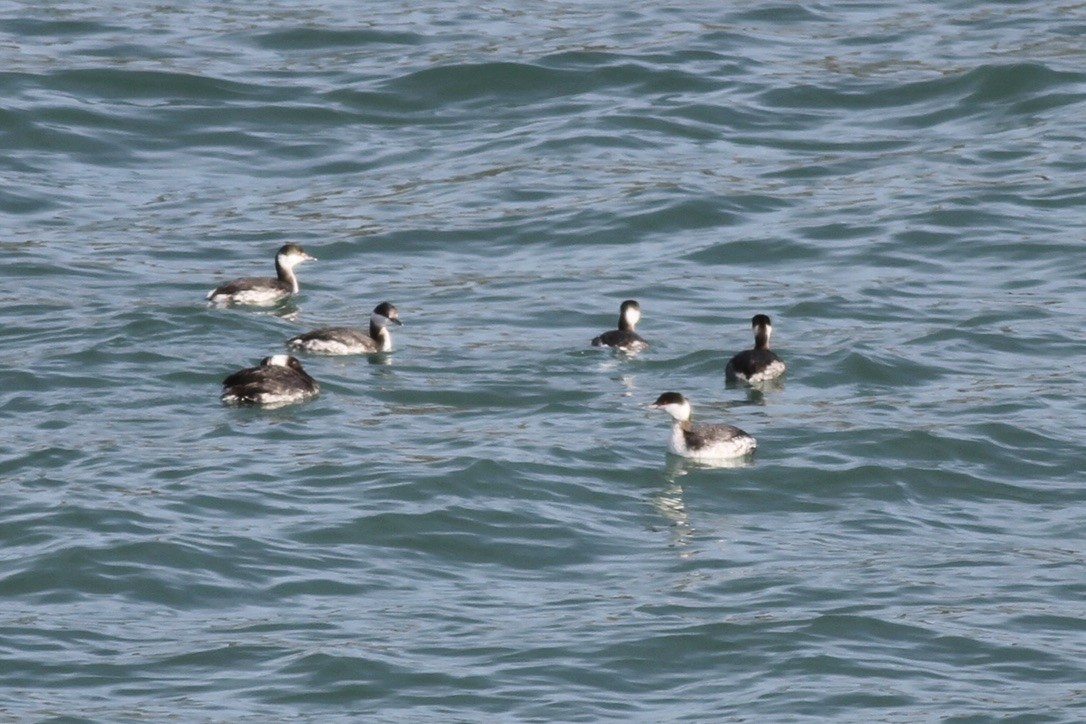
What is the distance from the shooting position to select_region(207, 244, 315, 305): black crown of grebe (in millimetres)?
21578

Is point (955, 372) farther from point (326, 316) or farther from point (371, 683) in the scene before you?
point (371, 683)

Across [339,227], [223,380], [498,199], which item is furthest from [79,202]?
[223,380]

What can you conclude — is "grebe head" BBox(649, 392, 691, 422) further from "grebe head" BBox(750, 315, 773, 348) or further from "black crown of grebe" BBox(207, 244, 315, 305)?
"black crown of grebe" BBox(207, 244, 315, 305)

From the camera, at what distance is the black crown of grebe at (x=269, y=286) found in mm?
21578

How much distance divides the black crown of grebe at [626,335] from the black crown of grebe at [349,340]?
202cm

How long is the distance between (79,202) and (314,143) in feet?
12.1

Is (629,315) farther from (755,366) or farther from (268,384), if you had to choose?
(268,384)

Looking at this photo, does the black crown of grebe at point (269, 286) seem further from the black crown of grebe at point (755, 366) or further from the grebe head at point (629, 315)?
the black crown of grebe at point (755, 366)

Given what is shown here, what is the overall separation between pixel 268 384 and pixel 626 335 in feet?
12.1

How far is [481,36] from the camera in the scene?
32.2 meters

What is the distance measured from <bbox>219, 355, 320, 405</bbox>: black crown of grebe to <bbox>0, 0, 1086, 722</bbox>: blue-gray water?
214 mm

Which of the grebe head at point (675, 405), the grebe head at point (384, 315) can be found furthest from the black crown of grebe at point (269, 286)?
the grebe head at point (675, 405)

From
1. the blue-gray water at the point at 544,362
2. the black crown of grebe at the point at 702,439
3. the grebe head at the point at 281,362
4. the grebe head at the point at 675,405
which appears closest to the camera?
the blue-gray water at the point at 544,362

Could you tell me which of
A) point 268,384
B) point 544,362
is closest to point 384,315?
point 544,362
